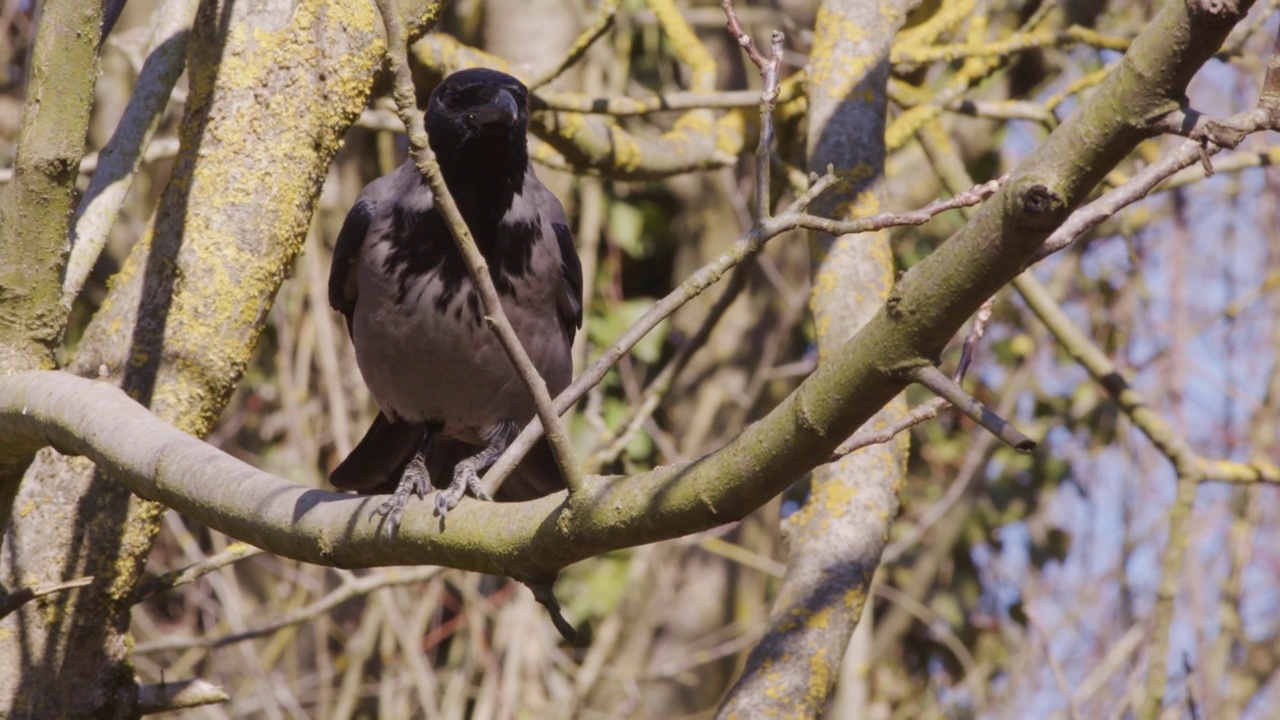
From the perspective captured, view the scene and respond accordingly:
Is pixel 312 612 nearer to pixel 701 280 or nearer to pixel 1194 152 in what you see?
pixel 701 280

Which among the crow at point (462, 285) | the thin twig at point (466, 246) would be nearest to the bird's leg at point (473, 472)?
the crow at point (462, 285)

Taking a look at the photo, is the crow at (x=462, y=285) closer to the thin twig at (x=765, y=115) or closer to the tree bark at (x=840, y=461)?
the tree bark at (x=840, y=461)

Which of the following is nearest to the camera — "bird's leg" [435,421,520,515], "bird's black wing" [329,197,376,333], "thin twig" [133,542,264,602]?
"bird's leg" [435,421,520,515]

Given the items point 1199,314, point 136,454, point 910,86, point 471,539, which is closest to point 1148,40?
point 471,539

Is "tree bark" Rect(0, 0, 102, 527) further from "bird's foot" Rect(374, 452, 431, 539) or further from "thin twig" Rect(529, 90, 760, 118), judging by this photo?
"thin twig" Rect(529, 90, 760, 118)

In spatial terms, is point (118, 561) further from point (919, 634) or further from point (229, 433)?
point (919, 634)

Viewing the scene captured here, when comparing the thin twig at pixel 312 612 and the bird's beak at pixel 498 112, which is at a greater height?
the bird's beak at pixel 498 112

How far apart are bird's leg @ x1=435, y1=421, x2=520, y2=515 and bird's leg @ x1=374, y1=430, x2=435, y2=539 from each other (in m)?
0.07

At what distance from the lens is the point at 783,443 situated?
6.02ft

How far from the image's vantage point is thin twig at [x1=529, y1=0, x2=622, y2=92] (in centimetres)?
414

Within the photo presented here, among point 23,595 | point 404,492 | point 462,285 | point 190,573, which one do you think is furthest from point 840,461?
point 23,595

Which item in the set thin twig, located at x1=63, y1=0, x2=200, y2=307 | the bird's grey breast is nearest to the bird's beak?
the bird's grey breast

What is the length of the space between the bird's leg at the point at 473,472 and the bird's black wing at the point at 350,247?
626 mm

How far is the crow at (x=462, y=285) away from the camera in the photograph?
12.5ft
